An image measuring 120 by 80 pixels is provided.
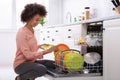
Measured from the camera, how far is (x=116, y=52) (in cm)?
182

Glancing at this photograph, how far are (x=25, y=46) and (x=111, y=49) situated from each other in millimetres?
754

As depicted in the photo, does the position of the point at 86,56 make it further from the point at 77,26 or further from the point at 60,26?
the point at 60,26

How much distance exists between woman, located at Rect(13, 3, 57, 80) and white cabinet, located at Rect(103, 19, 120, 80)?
0.44m

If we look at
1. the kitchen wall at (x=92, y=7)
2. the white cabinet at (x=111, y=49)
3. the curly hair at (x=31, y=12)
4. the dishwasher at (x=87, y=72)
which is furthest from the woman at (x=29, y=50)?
the kitchen wall at (x=92, y=7)

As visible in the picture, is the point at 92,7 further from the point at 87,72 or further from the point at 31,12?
the point at 87,72

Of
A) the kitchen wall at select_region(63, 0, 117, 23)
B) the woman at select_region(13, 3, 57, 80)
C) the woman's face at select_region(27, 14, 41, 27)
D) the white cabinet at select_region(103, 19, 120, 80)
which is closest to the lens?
the white cabinet at select_region(103, 19, 120, 80)

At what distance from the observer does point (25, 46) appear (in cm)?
210

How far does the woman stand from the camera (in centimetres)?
207

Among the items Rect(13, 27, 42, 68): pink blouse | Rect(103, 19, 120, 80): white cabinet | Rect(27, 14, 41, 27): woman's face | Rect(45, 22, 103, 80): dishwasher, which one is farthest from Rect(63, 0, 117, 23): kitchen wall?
Rect(13, 27, 42, 68): pink blouse

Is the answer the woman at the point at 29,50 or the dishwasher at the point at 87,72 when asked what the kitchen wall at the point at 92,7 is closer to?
the dishwasher at the point at 87,72

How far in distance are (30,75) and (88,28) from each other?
837 millimetres

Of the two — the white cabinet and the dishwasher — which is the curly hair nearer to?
the dishwasher

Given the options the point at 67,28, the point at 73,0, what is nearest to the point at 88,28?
the point at 67,28

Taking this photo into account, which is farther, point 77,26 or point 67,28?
point 67,28
